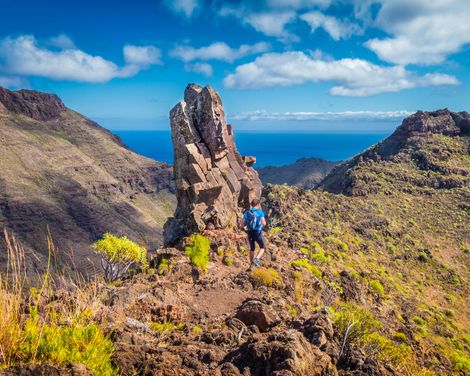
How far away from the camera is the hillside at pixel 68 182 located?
108625 mm

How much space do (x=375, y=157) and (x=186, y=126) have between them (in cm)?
5396

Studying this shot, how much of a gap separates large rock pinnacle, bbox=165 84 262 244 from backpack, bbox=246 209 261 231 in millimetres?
5702

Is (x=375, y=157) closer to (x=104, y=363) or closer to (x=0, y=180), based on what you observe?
(x=104, y=363)

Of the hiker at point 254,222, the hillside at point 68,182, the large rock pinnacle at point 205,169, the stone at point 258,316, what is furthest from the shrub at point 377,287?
the hillside at point 68,182

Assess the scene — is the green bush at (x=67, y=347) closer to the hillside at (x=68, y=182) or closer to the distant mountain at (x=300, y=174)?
the hillside at (x=68, y=182)

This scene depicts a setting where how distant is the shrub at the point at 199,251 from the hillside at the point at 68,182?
72.9m

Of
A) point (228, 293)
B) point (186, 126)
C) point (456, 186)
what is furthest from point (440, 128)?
point (228, 293)

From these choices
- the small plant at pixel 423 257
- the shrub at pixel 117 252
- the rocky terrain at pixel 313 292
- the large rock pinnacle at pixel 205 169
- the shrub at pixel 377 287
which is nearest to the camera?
the rocky terrain at pixel 313 292

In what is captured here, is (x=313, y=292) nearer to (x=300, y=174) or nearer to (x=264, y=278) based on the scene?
(x=264, y=278)

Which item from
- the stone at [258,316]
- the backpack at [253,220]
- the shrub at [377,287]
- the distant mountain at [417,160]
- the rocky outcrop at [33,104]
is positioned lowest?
the shrub at [377,287]

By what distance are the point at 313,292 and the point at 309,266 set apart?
361 cm

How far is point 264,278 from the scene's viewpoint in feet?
51.0

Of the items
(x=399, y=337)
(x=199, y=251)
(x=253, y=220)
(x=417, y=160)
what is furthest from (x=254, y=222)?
(x=417, y=160)

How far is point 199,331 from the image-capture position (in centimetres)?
930
